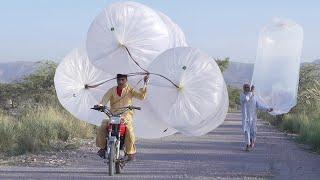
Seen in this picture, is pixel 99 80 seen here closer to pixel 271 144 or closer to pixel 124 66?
pixel 124 66

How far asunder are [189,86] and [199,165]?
3.14 meters

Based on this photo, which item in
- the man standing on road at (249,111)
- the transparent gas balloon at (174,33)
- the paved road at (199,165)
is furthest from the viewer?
the man standing on road at (249,111)

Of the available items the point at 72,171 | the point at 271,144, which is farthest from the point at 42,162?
the point at 271,144

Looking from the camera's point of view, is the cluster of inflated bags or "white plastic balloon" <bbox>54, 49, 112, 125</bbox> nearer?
the cluster of inflated bags

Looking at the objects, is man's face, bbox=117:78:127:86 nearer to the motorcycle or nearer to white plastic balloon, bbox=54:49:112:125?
the motorcycle

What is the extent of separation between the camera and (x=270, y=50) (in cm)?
1834

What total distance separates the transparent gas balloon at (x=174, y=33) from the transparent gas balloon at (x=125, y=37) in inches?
11.1

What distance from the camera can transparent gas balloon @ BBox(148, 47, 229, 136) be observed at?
1135cm

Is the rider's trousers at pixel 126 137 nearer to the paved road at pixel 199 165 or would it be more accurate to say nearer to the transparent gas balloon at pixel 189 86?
the paved road at pixel 199 165

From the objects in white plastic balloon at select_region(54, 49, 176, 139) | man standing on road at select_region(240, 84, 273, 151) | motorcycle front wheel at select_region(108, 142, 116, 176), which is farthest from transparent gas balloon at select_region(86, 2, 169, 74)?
man standing on road at select_region(240, 84, 273, 151)

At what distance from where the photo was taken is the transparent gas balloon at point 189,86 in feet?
37.2

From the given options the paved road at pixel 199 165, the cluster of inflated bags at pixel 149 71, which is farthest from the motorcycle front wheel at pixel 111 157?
the cluster of inflated bags at pixel 149 71

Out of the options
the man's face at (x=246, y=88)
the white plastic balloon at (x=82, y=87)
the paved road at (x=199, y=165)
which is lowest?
the paved road at (x=199, y=165)

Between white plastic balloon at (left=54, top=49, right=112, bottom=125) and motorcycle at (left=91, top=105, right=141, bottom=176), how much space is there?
1.27 meters
